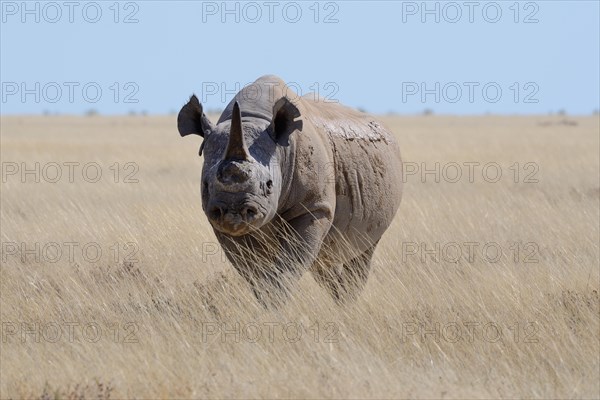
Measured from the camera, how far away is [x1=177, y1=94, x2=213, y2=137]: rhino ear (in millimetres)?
7328

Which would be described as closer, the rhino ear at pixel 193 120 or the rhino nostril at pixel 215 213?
the rhino nostril at pixel 215 213

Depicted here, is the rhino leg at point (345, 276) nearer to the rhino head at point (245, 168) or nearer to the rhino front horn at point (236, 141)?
the rhino head at point (245, 168)

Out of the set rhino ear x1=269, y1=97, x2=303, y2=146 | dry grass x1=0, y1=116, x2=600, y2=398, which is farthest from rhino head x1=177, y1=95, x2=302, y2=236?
dry grass x1=0, y1=116, x2=600, y2=398

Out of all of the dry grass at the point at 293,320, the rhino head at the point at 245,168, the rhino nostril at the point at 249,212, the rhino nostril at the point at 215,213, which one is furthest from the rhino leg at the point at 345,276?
the rhino nostril at the point at 215,213

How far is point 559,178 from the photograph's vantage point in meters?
19.3

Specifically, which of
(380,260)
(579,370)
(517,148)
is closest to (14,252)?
(380,260)

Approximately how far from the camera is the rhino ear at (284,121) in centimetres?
712

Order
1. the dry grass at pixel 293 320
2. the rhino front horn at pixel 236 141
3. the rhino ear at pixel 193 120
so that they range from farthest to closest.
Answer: the rhino ear at pixel 193 120
the rhino front horn at pixel 236 141
the dry grass at pixel 293 320

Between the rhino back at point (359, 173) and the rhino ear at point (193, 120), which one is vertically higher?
the rhino ear at point (193, 120)

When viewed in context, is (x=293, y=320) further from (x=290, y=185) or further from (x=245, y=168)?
(x=245, y=168)

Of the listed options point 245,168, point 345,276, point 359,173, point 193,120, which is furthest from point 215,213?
point 345,276

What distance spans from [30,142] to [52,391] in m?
22.0

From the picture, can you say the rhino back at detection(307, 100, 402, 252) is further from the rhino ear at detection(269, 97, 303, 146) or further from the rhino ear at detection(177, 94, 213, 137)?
the rhino ear at detection(177, 94, 213, 137)

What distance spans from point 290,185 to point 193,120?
0.85m
